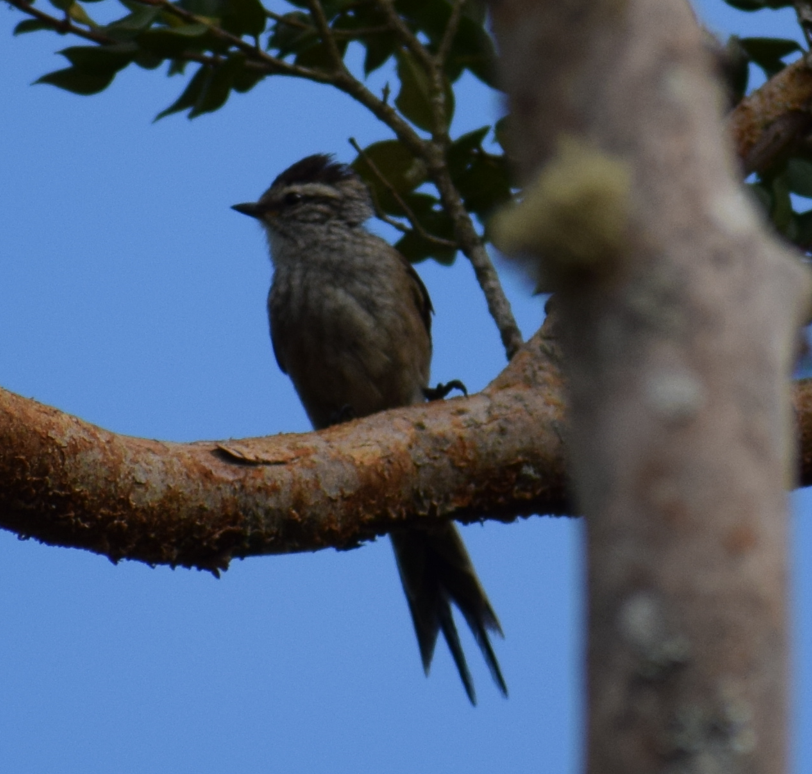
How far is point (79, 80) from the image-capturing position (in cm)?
413

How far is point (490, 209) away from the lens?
4.66 metres

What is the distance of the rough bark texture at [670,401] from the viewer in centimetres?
96

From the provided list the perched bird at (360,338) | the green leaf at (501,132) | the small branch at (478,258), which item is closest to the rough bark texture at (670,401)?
the small branch at (478,258)

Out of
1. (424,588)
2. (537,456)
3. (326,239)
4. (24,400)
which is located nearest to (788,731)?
(24,400)

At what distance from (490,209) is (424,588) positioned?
1756mm

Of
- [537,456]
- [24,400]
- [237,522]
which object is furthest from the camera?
[537,456]

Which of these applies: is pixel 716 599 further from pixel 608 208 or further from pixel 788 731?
pixel 608 208

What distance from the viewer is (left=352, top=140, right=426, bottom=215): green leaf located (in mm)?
4719

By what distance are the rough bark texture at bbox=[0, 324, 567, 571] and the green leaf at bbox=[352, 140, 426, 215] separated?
1.07 meters

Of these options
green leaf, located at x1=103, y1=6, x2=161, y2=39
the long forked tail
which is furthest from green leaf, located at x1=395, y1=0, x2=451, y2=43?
the long forked tail

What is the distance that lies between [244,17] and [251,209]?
281 centimetres

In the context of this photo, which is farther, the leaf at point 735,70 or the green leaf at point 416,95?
the green leaf at point 416,95

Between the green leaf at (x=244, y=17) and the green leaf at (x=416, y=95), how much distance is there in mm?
583

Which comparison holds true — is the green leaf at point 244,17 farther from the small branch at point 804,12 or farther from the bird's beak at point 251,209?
the bird's beak at point 251,209
